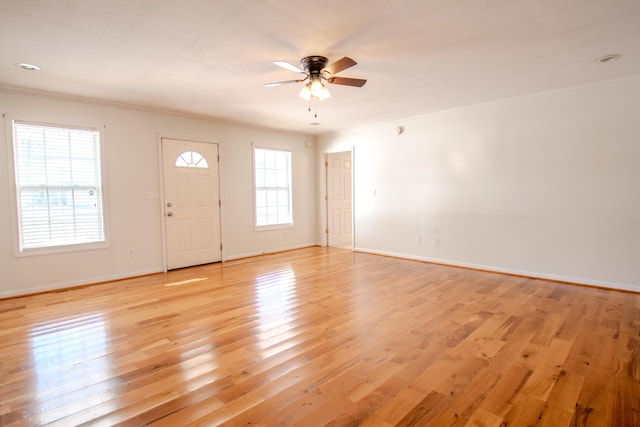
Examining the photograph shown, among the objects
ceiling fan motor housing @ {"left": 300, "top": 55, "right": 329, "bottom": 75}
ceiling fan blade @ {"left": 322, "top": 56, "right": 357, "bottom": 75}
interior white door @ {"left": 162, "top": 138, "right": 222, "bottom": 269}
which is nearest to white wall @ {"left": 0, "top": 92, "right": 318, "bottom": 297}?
interior white door @ {"left": 162, "top": 138, "right": 222, "bottom": 269}

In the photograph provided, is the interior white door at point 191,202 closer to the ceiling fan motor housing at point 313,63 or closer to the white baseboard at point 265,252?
the white baseboard at point 265,252

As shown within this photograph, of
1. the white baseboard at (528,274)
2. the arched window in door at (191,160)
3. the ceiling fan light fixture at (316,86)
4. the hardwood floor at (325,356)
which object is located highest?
the ceiling fan light fixture at (316,86)

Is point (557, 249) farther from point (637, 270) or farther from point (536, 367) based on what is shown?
point (536, 367)

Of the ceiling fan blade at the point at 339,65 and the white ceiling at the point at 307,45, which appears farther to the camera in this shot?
the ceiling fan blade at the point at 339,65

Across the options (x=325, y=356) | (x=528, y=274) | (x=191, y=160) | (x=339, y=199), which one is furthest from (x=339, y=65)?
(x=339, y=199)

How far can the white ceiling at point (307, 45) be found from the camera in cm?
234

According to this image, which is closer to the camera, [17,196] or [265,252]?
[17,196]

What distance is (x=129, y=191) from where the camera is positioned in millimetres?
4879

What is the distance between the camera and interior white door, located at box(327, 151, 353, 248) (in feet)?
24.6

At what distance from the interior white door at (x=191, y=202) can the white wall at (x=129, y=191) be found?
14 cm

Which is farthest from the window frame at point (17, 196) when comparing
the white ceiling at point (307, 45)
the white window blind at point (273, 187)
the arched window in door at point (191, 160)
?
the white window blind at point (273, 187)

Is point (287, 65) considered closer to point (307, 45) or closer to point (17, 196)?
point (307, 45)

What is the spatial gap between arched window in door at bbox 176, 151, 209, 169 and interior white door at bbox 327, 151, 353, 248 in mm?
2839

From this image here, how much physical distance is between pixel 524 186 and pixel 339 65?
332 cm
